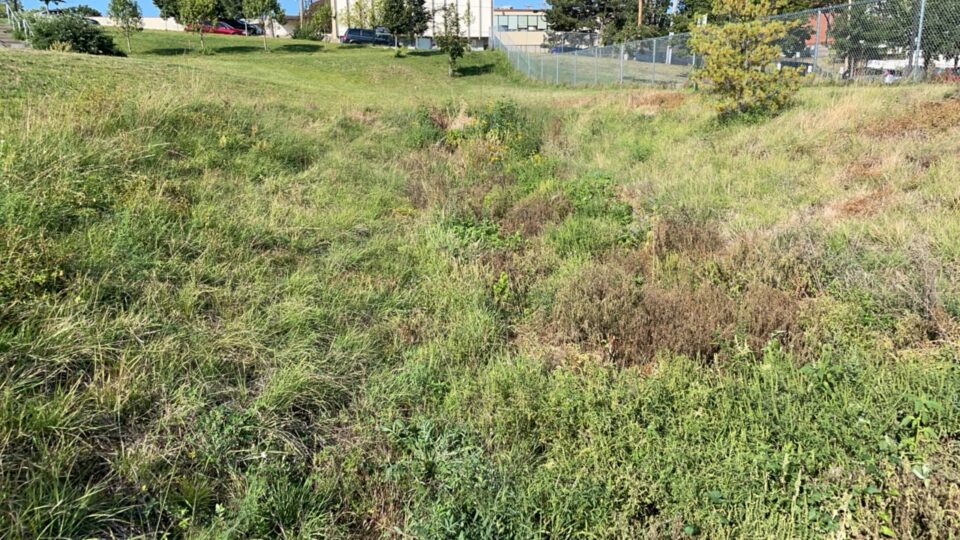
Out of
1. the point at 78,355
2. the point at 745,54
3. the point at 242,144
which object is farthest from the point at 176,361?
the point at 745,54

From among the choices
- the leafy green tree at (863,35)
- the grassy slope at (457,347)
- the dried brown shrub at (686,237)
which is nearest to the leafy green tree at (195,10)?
the grassy slope at (457,347)

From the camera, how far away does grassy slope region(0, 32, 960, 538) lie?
2.23 m

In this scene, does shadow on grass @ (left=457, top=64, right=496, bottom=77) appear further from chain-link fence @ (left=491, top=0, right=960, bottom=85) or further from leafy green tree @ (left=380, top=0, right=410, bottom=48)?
chain-link fence @ (left=491, top=0, right=960, bottom=85)

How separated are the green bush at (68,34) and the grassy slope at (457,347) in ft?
49.1

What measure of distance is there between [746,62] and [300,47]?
34.6m

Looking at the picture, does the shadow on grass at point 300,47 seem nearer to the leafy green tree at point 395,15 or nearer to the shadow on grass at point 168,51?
the leafy green tree at point 395,15

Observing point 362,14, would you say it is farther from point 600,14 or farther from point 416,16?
point 600,14

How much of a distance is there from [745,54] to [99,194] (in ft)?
33.4

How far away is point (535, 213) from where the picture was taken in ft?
20.3

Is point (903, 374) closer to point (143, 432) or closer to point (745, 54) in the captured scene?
point (143, 432)

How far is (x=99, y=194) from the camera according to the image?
4195 millimetres

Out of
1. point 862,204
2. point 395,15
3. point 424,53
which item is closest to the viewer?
point 862,204

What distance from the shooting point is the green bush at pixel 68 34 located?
57.7ft

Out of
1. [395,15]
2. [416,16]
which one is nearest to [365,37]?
[416,16]
